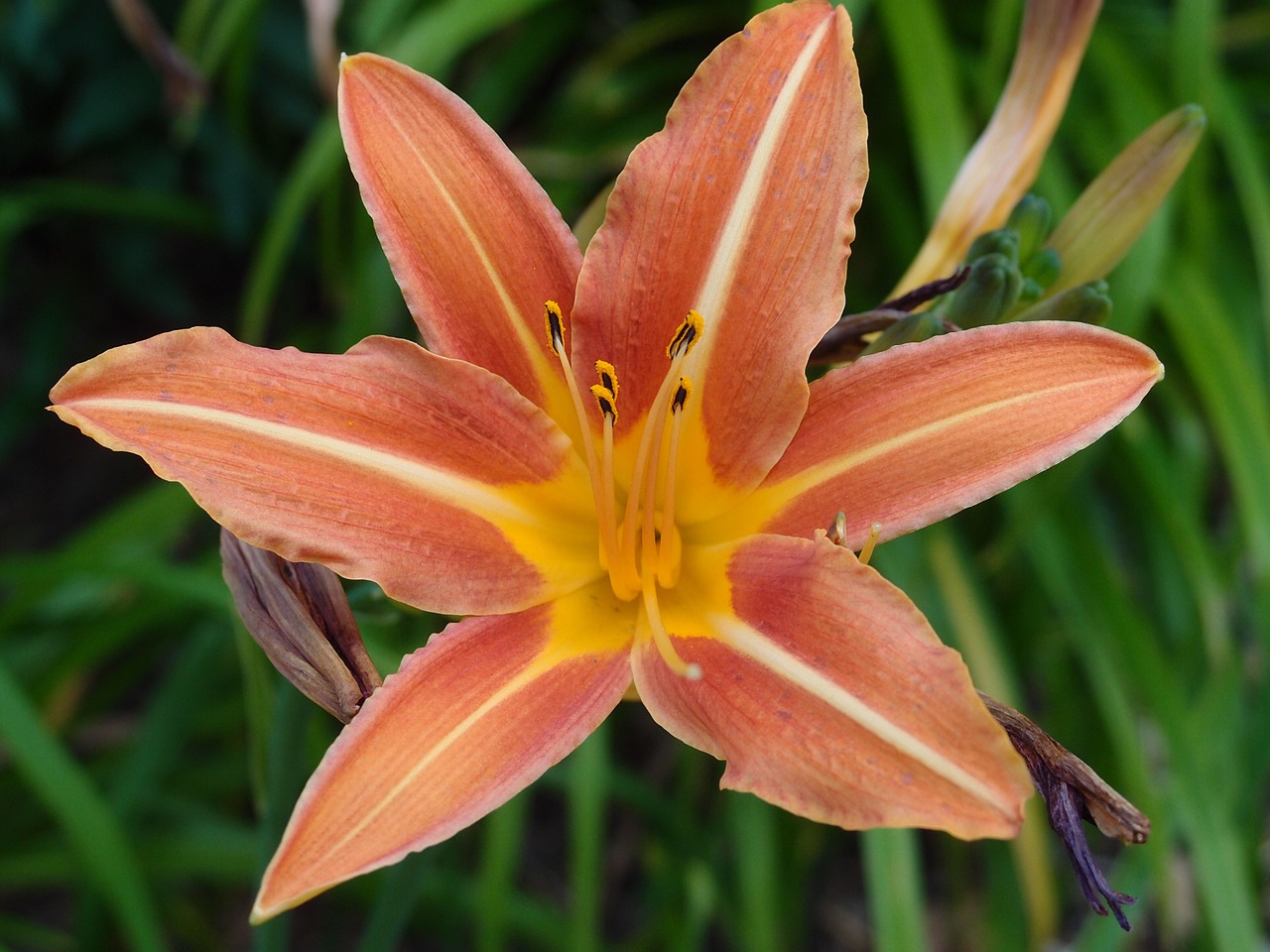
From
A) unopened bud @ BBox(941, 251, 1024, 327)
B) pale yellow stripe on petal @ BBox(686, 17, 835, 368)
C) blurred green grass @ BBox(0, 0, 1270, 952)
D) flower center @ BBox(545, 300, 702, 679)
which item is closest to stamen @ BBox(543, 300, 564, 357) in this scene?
flower center @ BBox(545, 300, 702, 679)

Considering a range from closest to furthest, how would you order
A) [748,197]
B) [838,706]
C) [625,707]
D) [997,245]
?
[838,706]
[748,197]
[997,245]
[625,707]

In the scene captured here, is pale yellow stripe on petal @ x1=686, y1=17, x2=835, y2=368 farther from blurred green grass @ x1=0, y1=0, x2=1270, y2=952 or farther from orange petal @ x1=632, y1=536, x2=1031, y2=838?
blurred green grass @ x1=0, y1=0, x2=1270, y2=952

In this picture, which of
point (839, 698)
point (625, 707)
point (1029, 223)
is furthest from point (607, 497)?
point (625, 707)

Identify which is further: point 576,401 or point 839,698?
point 576,401

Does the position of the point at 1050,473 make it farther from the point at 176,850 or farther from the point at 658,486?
the point at 176,850

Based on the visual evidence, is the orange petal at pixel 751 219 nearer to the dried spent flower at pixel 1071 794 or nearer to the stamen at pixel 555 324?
the stamen at pixel 555 324

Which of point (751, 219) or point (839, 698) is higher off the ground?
point (751, 219)

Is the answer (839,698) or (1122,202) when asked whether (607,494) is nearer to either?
(839,698)
